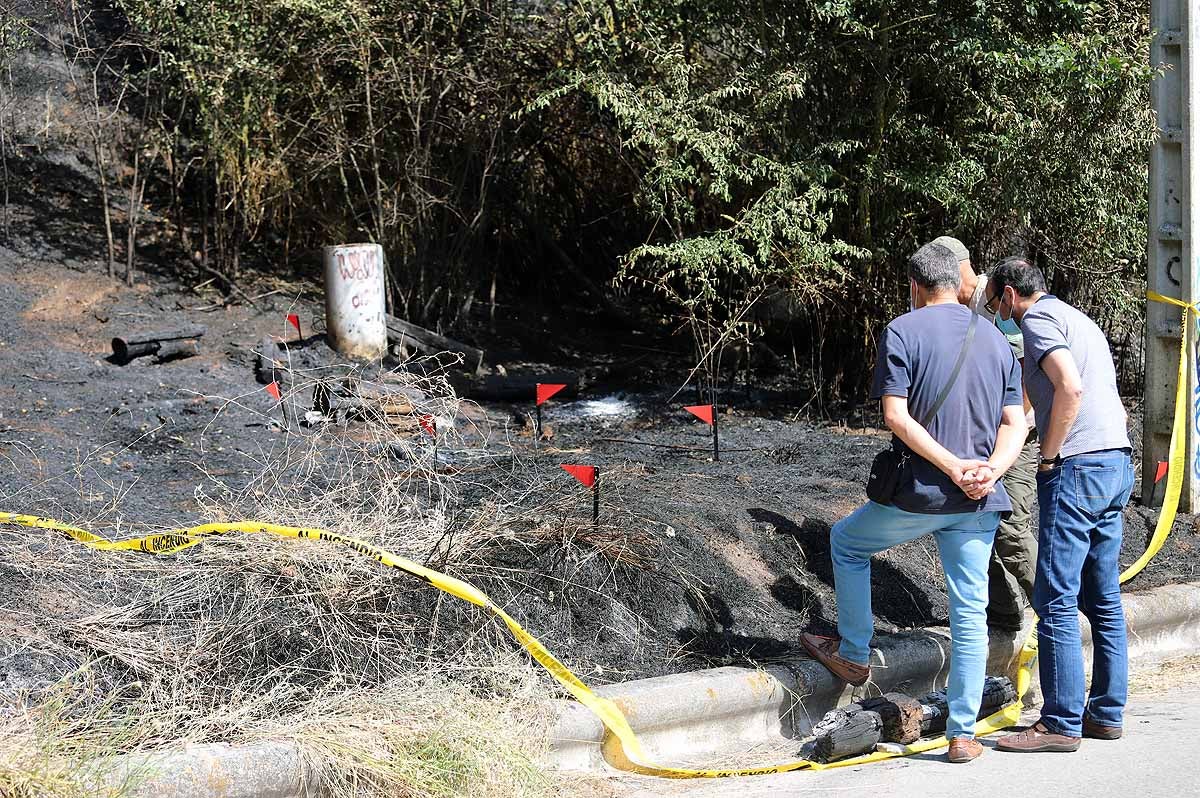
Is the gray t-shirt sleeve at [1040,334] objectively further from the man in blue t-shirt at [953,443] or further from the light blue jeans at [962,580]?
the light blue jeans at [962,580]

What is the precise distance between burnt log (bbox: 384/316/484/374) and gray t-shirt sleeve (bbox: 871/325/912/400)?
6.59 metres

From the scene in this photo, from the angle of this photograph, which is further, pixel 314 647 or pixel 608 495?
pixel 608 495

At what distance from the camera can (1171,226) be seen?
23.6 feet

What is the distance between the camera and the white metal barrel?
10114 millimetres

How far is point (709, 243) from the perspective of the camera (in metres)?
8.78

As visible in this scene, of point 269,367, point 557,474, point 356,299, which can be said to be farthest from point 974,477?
point 356,299

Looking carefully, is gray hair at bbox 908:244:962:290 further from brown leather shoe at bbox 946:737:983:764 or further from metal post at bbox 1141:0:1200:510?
metal post at bbox 1141:0:1200:510

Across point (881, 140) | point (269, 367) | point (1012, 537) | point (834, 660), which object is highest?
point (881, 140)

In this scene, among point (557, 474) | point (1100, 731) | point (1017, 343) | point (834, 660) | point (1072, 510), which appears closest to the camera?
point (1072, 510)

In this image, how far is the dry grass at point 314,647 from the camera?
3865 mm

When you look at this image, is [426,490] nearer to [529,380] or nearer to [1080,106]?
[529,380]

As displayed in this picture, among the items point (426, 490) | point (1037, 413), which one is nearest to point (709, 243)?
point (426, 490)

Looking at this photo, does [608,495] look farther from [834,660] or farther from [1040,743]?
[1040,743]

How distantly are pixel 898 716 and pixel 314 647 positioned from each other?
2.13 meters
